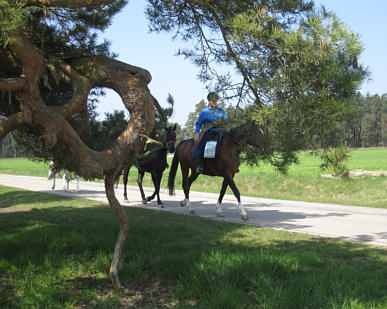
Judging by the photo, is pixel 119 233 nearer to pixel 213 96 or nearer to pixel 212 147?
pixel 213 96

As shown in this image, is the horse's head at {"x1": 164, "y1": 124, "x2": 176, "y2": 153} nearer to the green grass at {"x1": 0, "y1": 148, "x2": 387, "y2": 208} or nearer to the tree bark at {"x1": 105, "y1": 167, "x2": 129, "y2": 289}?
the green grass at {"x1": 0, "y1": 148, "x2": 387, "y2": 208}

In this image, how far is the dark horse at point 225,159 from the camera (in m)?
4.96

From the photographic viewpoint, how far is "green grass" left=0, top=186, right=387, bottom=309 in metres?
3.98

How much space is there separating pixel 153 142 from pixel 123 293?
1.80 meters

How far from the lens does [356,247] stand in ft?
20.6

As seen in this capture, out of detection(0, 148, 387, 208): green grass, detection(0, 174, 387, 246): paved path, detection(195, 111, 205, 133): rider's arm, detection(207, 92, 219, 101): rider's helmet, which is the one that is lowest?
detection(0, 174, 387, 246): paved path

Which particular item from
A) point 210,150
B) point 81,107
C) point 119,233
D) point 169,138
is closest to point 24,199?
point 169,138

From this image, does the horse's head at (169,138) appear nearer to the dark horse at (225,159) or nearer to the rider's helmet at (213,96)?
the dark horse at (225,159)

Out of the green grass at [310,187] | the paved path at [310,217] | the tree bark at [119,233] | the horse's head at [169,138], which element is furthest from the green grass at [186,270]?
the green grass at [310,187]

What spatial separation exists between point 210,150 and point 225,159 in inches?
17.9

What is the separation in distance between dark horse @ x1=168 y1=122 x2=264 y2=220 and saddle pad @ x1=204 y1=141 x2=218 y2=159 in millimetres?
174

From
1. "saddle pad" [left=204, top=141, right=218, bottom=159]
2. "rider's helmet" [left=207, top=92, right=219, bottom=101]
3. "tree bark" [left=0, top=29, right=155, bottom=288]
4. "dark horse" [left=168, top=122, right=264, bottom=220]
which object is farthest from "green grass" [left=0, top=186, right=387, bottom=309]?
"saddle pad" [left=204, top=141, right=218, bottom=159]

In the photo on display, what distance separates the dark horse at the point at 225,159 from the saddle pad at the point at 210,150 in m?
0.17

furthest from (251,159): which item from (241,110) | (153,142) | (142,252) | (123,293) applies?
(123,293)
